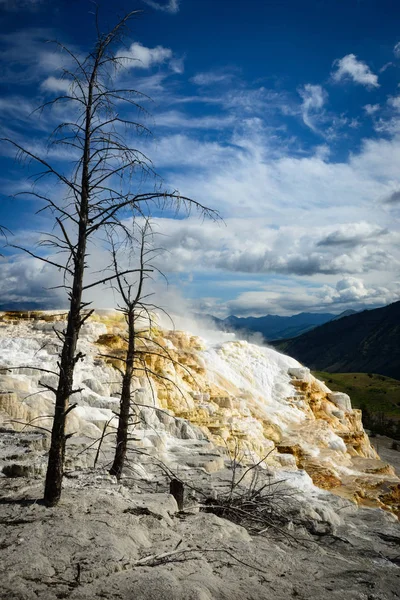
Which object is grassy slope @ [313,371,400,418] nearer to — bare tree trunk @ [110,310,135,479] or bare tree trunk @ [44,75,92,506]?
bare tree trunk @ [110,310,135,479]

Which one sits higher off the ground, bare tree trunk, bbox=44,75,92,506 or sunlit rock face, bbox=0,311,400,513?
bare tree trunk, bbox=44,75,92,506

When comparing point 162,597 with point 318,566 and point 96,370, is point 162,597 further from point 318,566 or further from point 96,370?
point 96,370

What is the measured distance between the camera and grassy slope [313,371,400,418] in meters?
106

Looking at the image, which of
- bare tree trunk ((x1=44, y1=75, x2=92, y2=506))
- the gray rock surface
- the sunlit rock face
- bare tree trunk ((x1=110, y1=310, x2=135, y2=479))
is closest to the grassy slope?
the sunlit rock face

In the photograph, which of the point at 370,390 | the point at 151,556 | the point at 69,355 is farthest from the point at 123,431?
the point at 370,390

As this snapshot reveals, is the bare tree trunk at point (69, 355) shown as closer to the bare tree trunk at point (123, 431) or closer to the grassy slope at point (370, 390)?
the bare tree trunk at point (123, 431)

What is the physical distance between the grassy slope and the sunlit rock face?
70.4 m

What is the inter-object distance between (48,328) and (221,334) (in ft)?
104

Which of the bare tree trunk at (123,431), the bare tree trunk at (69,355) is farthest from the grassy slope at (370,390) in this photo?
the bare tree trunk at (69,355)

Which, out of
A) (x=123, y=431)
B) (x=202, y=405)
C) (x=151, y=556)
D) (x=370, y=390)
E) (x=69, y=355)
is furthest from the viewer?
(x=370, y=390)

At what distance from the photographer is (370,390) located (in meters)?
122

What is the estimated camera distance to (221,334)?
58438 millimetres

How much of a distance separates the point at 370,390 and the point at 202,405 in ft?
361

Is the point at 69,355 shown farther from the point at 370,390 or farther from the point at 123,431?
the point at 370,390
